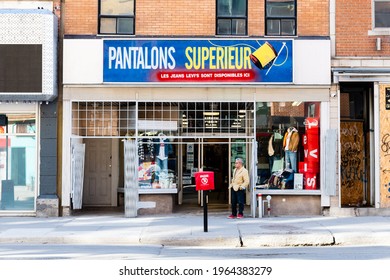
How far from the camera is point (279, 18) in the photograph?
16.0 m

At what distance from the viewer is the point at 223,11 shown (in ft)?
52.7

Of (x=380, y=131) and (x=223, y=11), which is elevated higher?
(x=223, y=11)

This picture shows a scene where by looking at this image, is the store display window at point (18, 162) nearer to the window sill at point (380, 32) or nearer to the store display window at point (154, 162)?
the store display window at point (154, 162)

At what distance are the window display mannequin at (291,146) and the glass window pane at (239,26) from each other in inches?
123

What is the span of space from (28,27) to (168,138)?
4.96m

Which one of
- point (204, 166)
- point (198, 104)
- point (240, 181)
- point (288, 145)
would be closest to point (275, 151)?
point (288, 145)

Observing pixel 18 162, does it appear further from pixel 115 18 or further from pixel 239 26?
pixel 239 26

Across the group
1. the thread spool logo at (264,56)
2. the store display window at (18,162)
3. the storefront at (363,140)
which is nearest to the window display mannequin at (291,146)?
the storefront at (363,140)

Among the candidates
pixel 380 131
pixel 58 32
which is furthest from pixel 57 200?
pixel 380 131

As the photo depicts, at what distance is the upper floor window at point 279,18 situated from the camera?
52.5 ft

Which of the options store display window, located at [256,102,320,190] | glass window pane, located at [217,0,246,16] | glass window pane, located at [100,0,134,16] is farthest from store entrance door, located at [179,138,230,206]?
glass window pane, located at [100,0,134,16]

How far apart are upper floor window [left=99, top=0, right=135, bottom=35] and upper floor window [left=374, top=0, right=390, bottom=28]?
23.1 ft

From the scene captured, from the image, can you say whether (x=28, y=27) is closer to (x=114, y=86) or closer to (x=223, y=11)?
(x=114, y=86)

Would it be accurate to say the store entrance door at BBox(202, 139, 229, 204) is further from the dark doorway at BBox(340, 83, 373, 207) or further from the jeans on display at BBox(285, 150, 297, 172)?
the dark doorway at BBox(340, 83, 373, 207)
